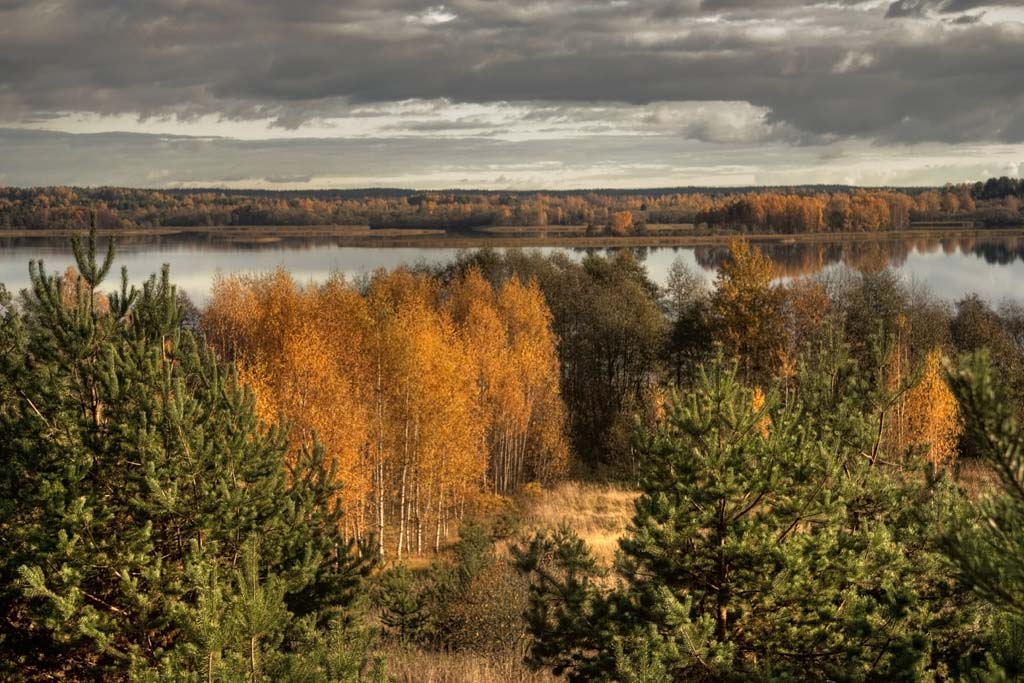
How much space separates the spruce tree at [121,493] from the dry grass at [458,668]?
8.04ft

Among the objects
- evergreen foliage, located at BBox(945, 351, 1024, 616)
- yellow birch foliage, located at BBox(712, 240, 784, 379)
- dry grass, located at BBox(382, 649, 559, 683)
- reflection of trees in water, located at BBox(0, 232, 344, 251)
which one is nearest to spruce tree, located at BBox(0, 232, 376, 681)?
dry grass, located at BBox(382, 649, 559, 683)

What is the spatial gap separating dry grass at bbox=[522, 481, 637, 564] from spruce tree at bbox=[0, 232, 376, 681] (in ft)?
55.9

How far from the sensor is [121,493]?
43.9 feet

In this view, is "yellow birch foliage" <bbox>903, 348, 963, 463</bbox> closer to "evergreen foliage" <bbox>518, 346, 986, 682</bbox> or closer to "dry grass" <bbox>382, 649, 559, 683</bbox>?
"dry grass" <bbox>382, 649, 559, 683</bbox>

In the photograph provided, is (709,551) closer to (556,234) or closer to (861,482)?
(861,482)

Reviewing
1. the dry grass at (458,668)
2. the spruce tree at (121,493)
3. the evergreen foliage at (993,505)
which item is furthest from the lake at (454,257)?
the evergreen foliage at (993,505)

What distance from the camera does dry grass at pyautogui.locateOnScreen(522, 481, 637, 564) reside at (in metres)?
33.2

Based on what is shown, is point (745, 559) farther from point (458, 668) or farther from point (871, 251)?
point (871, 251)

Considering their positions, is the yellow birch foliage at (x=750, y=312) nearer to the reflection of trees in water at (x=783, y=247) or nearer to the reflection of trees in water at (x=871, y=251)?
the reflection of trees in water at (x=783, y=247)

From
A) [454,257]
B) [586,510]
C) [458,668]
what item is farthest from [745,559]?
[454,257]

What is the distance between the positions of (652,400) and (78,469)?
34083mm

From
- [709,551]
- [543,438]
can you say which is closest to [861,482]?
[709,551]

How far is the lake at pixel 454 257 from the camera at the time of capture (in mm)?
92312

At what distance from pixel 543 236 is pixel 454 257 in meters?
74.8
